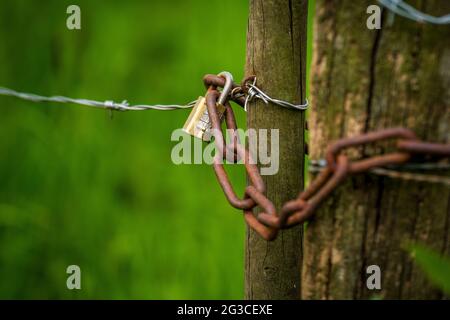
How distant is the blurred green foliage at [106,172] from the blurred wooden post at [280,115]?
871mm

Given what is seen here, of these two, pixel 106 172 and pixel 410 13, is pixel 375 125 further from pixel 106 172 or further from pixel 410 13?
pixel 106 172

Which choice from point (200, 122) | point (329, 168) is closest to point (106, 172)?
point (200, 122)

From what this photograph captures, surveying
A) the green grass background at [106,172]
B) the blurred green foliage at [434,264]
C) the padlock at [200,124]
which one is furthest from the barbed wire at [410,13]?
the green grass background at [106,172]

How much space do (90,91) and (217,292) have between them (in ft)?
4.46

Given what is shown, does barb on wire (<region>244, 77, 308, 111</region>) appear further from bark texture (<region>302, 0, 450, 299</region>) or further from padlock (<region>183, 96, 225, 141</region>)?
bark texture (<region>302, 0, 450, 299</region>)

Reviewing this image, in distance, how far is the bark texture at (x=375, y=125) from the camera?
1.06 meters

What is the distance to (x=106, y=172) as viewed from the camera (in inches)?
109

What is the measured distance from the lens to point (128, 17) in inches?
148

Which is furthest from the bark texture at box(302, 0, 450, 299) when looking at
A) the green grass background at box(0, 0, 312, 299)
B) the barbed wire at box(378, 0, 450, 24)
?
the green grass background at box(0, 0, 312, 299)

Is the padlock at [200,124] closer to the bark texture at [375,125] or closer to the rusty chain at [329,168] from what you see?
the rusty chain at [329,168]

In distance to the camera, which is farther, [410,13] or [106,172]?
[106,172]

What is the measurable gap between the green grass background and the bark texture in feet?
4.19

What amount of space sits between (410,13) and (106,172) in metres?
1.96
